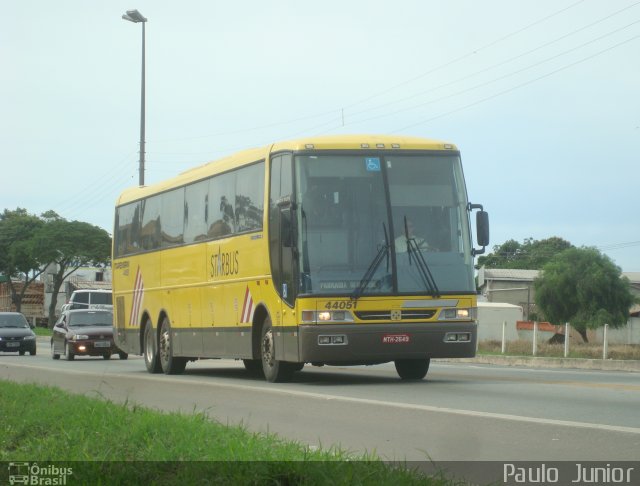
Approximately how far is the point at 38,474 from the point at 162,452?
931mm

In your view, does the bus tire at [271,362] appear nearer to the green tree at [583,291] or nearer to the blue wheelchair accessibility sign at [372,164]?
the blue wheelchair accessibility sign at [372,164]

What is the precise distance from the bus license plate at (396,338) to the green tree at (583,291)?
50325 mm

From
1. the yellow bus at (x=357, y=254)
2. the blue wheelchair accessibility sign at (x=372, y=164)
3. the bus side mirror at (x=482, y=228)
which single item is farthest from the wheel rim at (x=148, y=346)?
the bus side mirror at (x=482, y=228)

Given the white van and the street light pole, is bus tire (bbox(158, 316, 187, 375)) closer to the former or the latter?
the street light pole

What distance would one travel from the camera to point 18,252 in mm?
89438

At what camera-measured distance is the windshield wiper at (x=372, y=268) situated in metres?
17.1

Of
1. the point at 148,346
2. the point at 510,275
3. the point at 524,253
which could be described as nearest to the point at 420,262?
the point at 148,346

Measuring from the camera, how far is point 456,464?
8.62 metres

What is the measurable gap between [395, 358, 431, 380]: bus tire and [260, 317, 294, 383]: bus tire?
76.8 inches

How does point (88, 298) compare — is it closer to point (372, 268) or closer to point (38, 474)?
point (372, 268)

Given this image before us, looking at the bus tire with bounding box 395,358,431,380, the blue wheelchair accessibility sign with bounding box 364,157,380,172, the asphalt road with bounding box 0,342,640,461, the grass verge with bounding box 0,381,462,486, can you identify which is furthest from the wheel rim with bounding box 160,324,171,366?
the grass verge with bounding box 0,381,462,486

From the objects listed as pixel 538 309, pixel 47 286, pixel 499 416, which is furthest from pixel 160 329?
pixel 47 286

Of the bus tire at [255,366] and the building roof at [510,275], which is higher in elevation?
the building roof at [510,275]

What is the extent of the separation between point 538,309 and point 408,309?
55.5m
